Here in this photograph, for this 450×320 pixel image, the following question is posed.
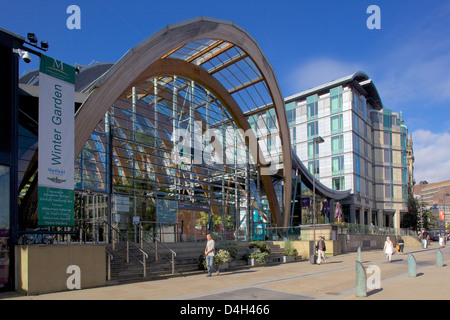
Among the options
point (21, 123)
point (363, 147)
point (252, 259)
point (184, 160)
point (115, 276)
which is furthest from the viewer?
point (363, 147)

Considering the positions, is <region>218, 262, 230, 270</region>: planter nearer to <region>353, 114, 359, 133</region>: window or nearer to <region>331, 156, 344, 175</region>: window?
<region>331, 156, 344, 175</region>: window

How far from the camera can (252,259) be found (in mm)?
21031

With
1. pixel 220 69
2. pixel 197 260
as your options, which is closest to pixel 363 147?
pixel 220 69

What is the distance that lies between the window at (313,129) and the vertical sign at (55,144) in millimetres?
54179

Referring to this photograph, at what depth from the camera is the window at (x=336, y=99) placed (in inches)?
2431

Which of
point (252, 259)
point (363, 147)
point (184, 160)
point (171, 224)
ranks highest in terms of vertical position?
point (363, 147)

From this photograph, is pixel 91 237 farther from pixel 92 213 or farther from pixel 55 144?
pixel 55 144

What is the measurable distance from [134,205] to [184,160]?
5.47m

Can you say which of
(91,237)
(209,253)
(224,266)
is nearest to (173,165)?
(224,266)

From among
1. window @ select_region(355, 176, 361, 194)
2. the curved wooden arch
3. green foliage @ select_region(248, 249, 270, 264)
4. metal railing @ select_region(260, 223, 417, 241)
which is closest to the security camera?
the curved wooden arch

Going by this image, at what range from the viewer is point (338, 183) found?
61.2 meters

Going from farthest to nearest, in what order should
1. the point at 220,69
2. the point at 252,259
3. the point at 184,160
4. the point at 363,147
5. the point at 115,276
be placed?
the point at 363,147
the point at 220,69
the point at 184,160
the point at 252,259
the point at 115,276

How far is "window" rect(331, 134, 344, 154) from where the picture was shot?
61.2 meters
